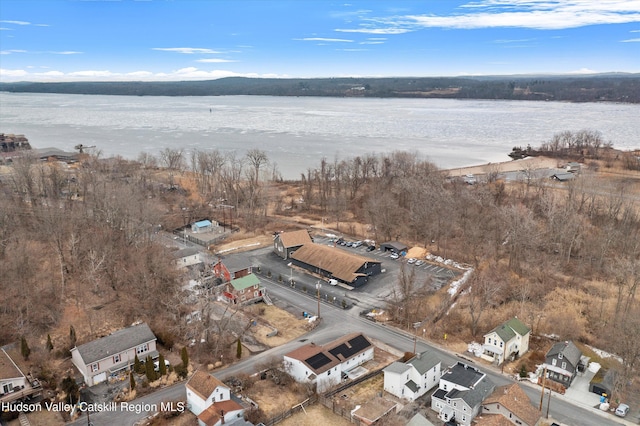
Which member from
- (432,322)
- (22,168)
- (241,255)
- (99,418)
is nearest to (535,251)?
(432,322)

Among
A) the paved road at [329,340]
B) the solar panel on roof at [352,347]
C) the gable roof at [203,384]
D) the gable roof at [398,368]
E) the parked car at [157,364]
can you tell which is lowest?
the paved road at [329,340]

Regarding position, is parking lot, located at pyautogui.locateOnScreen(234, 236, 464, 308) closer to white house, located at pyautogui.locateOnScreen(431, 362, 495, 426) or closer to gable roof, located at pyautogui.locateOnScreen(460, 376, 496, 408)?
white house, located at pyautogui.locateOnScreen(431, 362, 495, 426)

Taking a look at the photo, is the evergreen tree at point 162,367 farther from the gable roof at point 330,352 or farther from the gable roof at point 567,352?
the gable roof at point 567,352

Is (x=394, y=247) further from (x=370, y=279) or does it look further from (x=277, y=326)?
(x=277, y=326)

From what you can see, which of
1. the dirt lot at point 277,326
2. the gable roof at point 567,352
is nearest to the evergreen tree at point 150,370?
the dirt lot at point 277,326

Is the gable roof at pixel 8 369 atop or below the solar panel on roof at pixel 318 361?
atop

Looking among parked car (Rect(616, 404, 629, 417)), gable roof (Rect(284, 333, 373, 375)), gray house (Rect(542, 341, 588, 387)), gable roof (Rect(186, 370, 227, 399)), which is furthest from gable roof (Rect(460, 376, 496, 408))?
gable roof (Rect(186, 370, 227, 399))

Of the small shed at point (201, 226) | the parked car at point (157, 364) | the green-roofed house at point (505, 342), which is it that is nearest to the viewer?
the parked car at point (157, 364)
